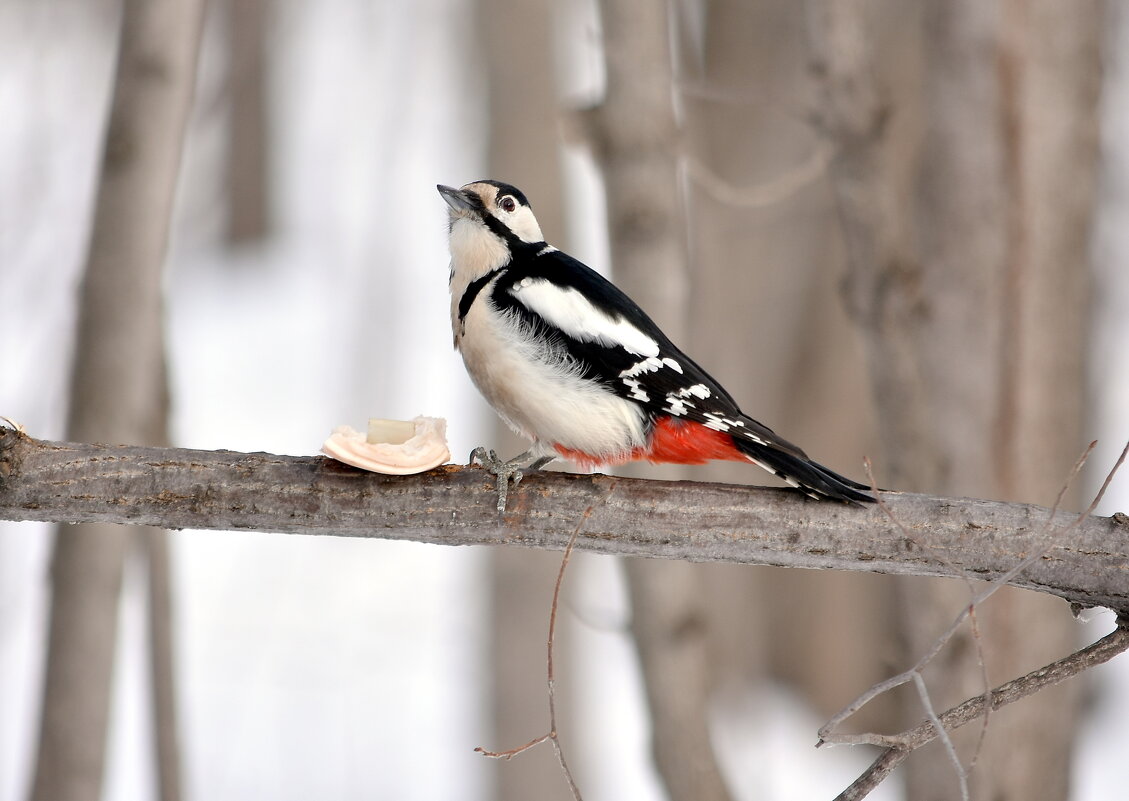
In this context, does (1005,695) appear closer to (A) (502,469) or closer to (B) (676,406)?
(B) (676,406)

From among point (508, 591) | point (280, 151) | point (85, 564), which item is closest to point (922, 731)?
point (85, 564)

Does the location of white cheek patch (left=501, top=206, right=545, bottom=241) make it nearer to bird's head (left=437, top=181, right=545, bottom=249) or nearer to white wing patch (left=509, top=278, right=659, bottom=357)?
bird's head (left=437, top=181, right=545, bottom=249)

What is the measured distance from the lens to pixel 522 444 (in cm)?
522

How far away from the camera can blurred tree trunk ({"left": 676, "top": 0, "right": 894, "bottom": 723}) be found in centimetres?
582

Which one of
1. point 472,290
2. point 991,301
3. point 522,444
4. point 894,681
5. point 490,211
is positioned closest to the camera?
point 894,681

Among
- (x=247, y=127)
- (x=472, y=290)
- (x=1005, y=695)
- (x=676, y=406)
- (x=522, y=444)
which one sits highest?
(x=247, y=127)

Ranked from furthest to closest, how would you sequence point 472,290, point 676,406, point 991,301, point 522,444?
point 522,444 → point 991,301 → point 472,290 → point 676,406

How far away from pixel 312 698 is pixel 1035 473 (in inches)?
170

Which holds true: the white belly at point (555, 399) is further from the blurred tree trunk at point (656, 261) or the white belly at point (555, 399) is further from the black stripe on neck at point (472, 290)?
the blurred tree trunk at point (656, 261)

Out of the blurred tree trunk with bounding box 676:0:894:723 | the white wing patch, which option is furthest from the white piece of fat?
the blurred tree trunk with bounding box 676:0:894:723

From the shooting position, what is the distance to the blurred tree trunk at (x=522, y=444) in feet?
16.9

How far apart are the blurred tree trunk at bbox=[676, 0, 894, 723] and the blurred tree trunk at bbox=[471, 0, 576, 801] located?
2.95 feet

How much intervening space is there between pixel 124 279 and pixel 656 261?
1413 millimetres

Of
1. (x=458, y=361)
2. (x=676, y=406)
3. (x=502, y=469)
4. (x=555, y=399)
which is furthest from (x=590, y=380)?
(x=458, y=361)
